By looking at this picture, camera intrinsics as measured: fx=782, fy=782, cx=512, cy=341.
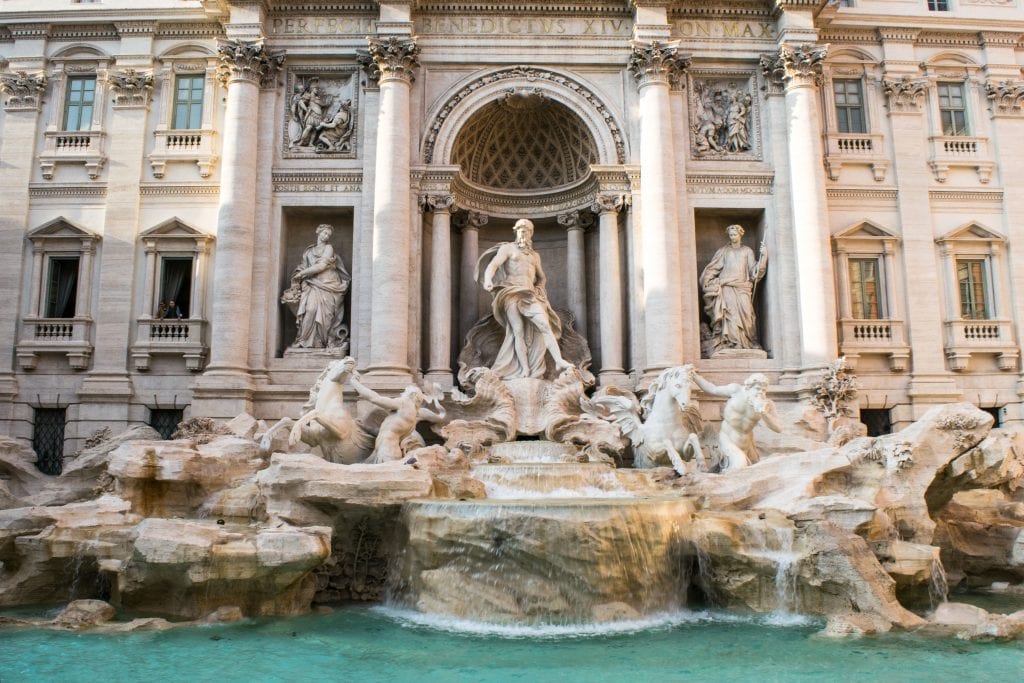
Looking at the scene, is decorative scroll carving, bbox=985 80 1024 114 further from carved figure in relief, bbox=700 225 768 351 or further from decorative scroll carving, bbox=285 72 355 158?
decorative scroll carving, bbox=285 72 355 158

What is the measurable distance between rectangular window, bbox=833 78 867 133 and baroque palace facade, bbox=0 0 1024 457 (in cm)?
5

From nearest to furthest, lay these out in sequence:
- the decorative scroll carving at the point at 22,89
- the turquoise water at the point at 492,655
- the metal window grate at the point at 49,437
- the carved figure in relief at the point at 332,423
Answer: the turquoise water at the point at 492,655 → the carved figure in relief at the point at 332,423 → the metal window grate at the point at 49,437 → the decorative scroll carving at the point at 22,89

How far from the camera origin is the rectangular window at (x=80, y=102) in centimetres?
1973

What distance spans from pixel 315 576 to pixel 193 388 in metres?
7.47

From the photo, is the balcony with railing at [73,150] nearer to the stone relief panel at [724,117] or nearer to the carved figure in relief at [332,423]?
the carved figure in relief at [332,423]

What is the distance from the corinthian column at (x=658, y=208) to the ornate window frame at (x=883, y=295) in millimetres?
4296

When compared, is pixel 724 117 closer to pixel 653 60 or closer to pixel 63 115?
pixel 653 60

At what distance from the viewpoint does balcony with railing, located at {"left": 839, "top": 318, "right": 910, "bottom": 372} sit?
1853cm

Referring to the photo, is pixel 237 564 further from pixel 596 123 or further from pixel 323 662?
pixel 596 123

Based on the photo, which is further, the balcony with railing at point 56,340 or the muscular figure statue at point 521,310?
the balcony with railing at point 56,340

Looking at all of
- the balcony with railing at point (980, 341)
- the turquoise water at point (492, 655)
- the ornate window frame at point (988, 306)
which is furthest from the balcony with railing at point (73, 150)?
the balcony with railing at point (980, 341)

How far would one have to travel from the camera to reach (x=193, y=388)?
1717 centimetres

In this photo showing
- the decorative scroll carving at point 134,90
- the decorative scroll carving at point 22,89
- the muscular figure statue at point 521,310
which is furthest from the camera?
the decorative scroll carving at point 22,89

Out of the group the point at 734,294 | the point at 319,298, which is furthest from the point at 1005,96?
the point at 319,298
